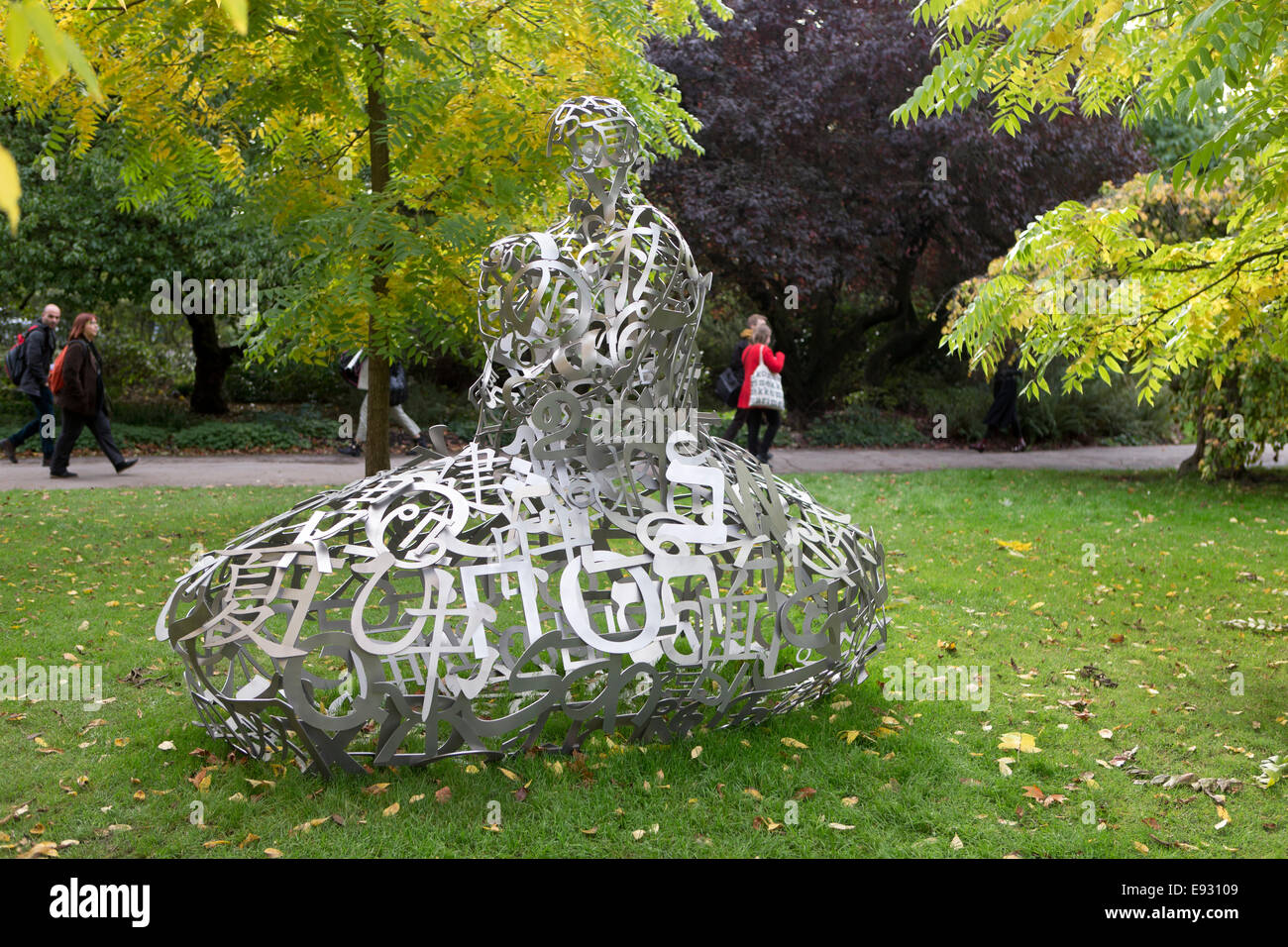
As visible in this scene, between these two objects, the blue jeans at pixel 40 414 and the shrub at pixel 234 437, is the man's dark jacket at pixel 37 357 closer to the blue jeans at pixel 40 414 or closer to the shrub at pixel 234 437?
the blue jeans at pixel 40 414

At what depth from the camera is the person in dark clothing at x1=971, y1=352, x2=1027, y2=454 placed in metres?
16.5

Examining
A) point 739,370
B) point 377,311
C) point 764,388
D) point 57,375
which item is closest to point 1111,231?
point 377,311

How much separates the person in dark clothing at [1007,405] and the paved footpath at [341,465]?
1.27 ft

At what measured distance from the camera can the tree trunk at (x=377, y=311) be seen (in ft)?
22.9

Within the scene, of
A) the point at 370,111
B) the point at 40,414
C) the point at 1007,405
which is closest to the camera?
the point at 370,111

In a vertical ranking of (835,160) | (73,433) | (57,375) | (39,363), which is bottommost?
(73,433)

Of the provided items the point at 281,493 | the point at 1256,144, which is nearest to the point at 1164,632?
the point at 1256,144

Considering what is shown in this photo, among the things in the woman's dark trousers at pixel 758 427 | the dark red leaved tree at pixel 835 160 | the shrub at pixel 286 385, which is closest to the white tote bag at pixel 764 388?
the woman's dark trousers at pixel 758 427

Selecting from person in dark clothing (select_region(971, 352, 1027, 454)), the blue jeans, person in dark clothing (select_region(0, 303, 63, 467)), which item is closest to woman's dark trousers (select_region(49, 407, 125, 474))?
person in dark clothing (select_region(0, 303, 63, 467))

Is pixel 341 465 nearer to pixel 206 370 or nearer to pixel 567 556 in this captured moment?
pixel 206 370

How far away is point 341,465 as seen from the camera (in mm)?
13930

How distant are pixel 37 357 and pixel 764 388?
8788mm

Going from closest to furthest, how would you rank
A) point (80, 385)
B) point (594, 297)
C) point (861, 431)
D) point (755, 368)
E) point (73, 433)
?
point (594, 297) → point (80, 385) → point (73, 433) → point (755, 368) → point (861, 431)

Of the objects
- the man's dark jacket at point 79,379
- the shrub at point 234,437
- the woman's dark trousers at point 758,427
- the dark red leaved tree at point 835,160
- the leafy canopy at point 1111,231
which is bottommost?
the shrub at point 234,437
